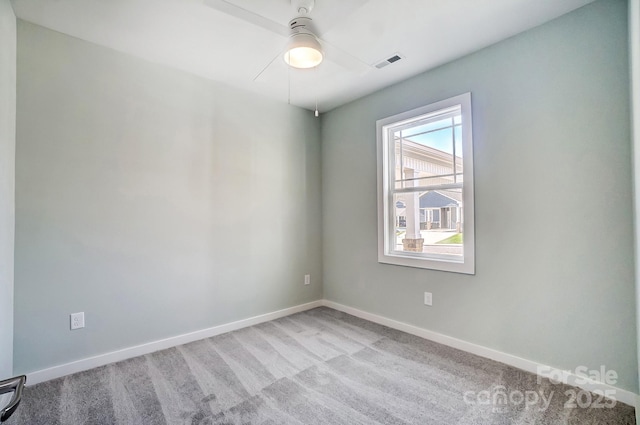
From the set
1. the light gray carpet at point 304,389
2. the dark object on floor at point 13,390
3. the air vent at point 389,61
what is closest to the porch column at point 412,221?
the light gray carpet at point 304,389

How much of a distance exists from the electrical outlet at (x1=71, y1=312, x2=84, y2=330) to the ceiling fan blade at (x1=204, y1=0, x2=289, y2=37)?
2.39 meters

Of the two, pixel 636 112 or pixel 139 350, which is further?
pixel 139 350

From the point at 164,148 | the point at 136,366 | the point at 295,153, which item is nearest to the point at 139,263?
the point at 136,366

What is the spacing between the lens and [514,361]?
7.36ft

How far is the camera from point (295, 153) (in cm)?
367

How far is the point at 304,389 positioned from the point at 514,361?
1623 mm

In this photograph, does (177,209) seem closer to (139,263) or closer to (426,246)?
(139,263)

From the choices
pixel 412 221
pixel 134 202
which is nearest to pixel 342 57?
pixel 412 221

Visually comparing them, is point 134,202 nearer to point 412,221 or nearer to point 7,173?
point 7,173

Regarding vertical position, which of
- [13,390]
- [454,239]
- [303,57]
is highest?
[303,57]

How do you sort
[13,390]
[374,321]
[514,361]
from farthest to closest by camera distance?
[374,321] < [514,361] < [13,390]

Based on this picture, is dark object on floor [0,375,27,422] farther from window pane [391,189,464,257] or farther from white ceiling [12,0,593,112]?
window pane [391,189,464,257]

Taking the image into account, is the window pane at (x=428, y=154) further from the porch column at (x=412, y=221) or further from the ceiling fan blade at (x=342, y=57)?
the ceiling fan blade at (x=342, y=57)

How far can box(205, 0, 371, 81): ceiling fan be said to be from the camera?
158cm
